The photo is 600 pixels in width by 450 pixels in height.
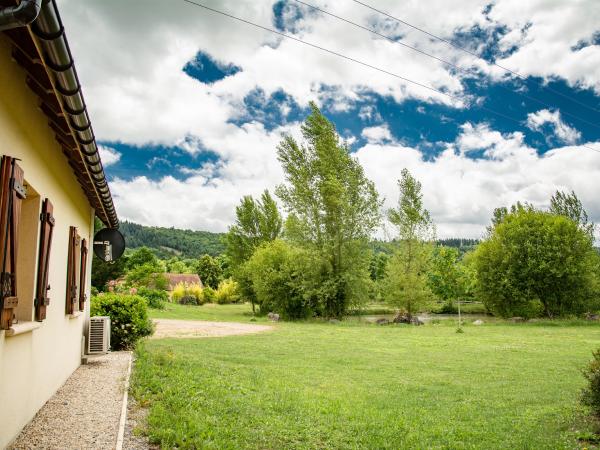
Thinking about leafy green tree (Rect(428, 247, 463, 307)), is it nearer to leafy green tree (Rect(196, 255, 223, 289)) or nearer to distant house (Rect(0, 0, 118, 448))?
distant house (Rect(0, 0, 118, 448))

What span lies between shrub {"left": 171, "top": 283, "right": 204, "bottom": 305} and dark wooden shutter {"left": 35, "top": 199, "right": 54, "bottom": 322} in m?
44.1

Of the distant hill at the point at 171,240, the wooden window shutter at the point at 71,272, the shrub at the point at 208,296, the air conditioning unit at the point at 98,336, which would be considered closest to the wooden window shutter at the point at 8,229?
the wooden window shutter at the point at 71,272

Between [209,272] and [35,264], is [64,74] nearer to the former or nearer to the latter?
[35,264]

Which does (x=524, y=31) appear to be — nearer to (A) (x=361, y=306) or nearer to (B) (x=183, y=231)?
(A) (x=361, y=306)

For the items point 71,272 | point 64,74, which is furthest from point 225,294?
point 64,74

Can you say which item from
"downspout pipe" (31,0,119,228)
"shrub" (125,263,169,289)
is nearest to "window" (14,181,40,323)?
"downspout pipe" (31,0,119,228)

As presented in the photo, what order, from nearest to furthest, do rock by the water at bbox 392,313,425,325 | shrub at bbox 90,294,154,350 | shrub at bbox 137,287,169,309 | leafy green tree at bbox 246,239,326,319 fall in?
shrub at bbox 90,294,154,350 < rock by the water at bbox 392,313,425,325 < leafy green tree at bbox 246,239,326,319 < shrub at bbox 137,287,169,309

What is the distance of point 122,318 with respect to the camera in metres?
12.2

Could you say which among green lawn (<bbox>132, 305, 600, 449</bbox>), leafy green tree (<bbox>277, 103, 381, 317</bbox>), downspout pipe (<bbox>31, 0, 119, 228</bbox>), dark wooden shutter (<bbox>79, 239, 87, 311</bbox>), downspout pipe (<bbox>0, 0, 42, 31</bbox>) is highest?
leafy green tree (<bbox>277, 103, 381, 317</bbox>)

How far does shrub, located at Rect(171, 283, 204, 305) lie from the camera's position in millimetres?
48406

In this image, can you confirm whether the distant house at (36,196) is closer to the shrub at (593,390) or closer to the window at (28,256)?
the window at (28,256)

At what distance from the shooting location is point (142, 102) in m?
13.4

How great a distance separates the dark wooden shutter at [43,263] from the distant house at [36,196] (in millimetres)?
12

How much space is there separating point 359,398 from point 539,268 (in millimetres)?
28729
